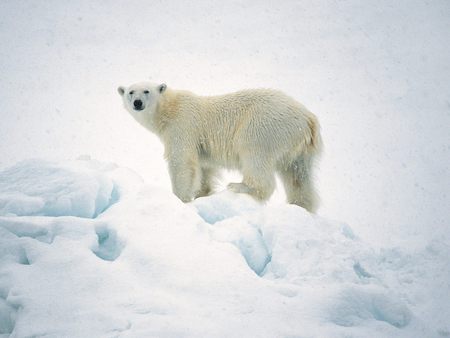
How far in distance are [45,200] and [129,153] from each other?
2244 inches

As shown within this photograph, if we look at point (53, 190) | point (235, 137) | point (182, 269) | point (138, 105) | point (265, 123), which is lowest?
point (182, 269)

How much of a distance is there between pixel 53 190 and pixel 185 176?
2076 mm

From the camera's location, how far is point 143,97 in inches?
273

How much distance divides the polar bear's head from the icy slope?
169 centimetres

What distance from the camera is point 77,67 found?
123000mm

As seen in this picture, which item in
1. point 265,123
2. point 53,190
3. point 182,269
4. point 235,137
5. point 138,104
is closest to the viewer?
point 182,269

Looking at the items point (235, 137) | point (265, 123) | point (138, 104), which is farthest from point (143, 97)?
point (265, 123)

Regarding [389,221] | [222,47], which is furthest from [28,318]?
[222,47]

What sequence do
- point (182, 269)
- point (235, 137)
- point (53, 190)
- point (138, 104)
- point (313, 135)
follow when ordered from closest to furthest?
point (182, 269) < point (53, 190) < point (313, 135) < point (235, 137) < point (138, 104)

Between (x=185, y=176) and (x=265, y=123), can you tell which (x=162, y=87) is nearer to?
(x=185, y=176)

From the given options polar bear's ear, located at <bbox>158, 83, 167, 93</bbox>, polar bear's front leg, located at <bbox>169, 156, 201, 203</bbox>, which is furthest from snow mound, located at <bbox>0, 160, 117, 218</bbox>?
polar bear's ear, located at <bbox>158, 83, 167, 93</bbox>

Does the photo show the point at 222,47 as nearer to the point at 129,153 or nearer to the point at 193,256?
the point at 129,153

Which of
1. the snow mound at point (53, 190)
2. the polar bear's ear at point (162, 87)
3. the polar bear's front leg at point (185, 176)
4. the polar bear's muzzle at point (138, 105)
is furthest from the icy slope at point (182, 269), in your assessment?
the polar bear's ear at point (162, 87)

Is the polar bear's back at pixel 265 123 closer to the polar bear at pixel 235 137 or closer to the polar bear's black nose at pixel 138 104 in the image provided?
the polar bear at pixel 235 137
